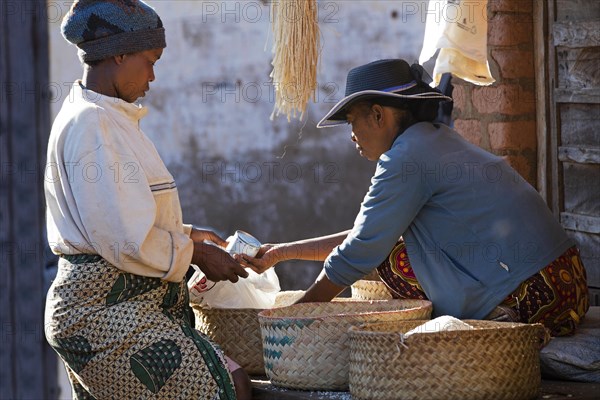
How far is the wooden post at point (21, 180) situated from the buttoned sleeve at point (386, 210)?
6.83 feet

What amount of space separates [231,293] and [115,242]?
37.2 inches

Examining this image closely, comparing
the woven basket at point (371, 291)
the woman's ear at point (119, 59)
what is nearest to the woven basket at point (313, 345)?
the woven basket at point (371, 291)

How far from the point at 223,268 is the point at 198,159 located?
2.36 m

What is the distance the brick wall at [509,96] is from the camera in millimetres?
5414

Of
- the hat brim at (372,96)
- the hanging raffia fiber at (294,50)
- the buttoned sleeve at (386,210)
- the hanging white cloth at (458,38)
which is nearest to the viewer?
the buttoned sleeve at (386,210)

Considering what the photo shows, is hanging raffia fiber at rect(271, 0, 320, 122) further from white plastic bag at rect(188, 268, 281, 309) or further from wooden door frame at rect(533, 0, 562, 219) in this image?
wooden door frame at rect(533, 0, 562, 219)

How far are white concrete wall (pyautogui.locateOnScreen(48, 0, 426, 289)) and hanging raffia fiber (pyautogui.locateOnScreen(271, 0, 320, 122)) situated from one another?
3.89 feet

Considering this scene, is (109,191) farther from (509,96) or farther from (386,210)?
(509,96)

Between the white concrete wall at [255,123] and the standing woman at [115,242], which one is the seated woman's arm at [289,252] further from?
the white concrete wall at [255,123]

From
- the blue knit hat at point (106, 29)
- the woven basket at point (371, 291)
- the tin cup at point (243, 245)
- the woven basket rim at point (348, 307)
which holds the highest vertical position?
the blue knit hat at point (106, 29)

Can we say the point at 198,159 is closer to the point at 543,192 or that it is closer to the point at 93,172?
the point at 543,192

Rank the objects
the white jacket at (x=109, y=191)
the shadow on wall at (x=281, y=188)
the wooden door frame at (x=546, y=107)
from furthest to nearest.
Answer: the shadow on wall at (x=281, y=188), the wooden door frame at (x=546, y=107), the white jacket at (x=109, y=191)

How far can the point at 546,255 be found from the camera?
4.12 m

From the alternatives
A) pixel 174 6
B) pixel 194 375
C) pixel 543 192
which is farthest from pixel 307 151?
pixel 194 375
